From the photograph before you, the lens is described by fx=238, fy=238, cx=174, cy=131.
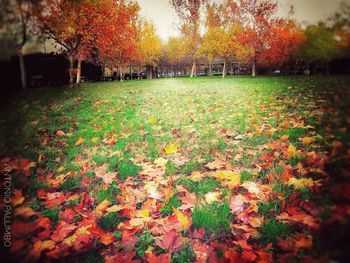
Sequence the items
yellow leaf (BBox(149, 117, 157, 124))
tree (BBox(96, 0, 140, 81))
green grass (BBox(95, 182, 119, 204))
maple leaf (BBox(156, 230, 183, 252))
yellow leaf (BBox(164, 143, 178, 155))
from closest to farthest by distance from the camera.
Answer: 1. maple leaf (BBox(156, 230, 183, 252))
2. tree (BBox(96, 0, 140, 81))
3. green grass (BBox(95, 182, 119, 204))
4. yellow leaf (BBox(164, 143, 178, 155))
5. yellow leaf (BBox(149, 117, 157, 124))

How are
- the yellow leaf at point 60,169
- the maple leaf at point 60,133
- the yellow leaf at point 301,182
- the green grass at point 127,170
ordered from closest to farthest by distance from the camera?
1. the yellow leaf at point 301,182
2. the green grass at point 127,170
3. the yellow leaf at point 60,169
4. the maple leaf at point 60,133

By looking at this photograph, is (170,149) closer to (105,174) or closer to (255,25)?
(105,174)


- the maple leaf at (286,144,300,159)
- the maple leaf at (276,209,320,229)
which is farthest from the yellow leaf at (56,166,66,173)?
the maple leaf at (286,144,300,159)

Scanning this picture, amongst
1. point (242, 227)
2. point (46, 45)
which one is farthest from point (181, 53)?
point (242, 227)

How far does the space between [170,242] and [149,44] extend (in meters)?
1.93

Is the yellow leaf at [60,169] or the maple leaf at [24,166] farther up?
the maple leaf at [24,166]

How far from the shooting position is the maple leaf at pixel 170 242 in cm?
171

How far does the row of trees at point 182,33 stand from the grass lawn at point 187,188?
258 millimetres

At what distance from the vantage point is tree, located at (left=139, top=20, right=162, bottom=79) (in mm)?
2090

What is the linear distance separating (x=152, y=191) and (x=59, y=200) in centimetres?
88

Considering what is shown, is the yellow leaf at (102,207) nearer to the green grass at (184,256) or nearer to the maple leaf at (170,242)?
the maple leaf at (170,242)

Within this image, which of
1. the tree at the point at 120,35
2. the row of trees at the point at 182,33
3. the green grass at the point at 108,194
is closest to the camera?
the row of trees at the point at 182,33

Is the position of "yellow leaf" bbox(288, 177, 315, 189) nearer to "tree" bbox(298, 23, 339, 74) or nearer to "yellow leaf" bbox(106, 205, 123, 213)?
"tree" bbox(298, 23, 339, 74)

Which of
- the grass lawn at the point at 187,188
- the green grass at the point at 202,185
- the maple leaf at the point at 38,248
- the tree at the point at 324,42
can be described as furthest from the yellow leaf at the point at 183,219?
the tree at the point at 324,42
